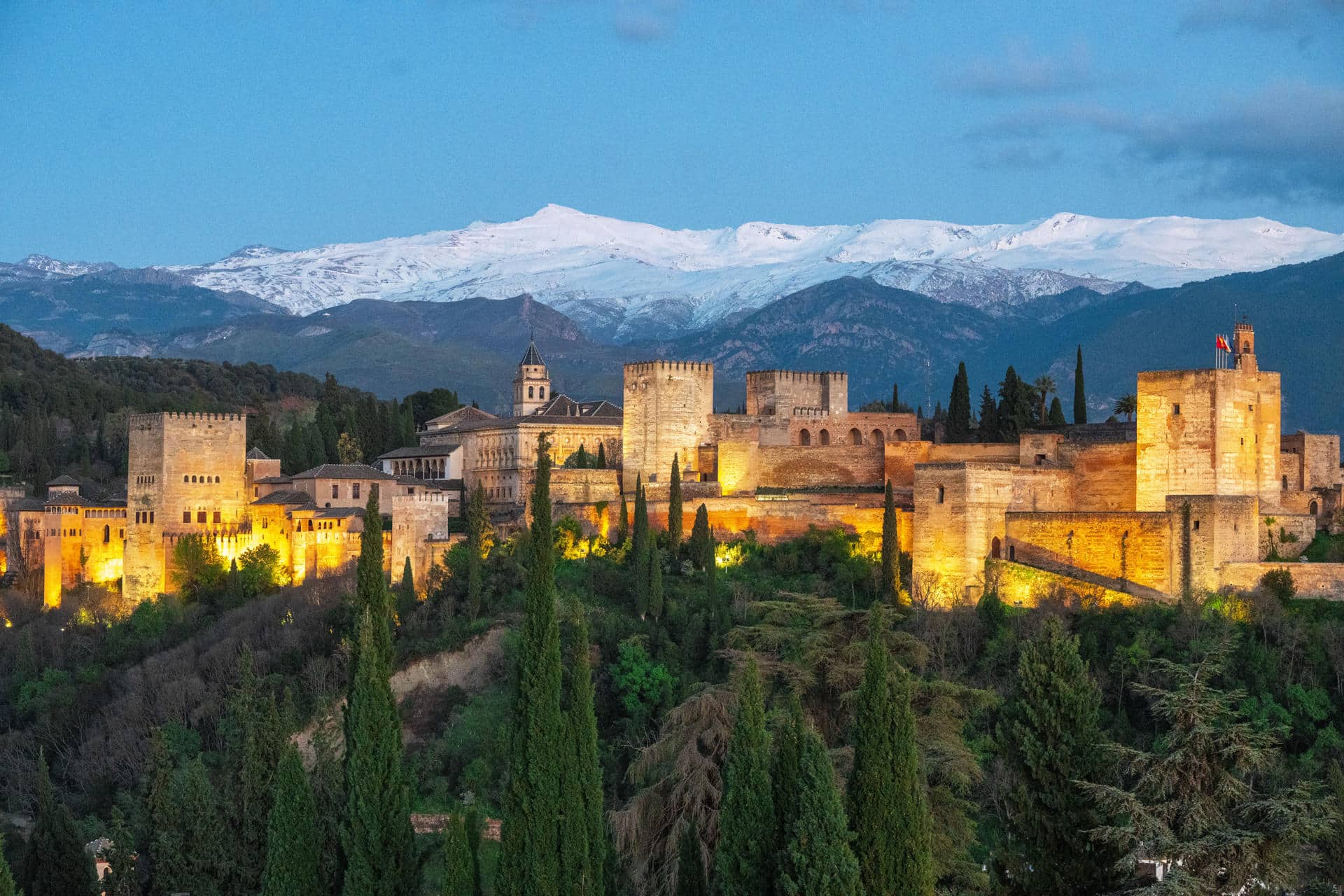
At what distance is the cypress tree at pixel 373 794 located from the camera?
26.1 meters

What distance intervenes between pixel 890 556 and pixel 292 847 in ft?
65.5

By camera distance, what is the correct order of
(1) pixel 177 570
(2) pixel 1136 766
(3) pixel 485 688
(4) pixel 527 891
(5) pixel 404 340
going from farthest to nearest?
1. (5) pixel 404 340
2. (1) pixel 177 570
3. (3) pixel 485 688
4. (4) pixel 527 891
5. (2) pixel 1136 766

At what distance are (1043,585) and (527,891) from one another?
65.4ft

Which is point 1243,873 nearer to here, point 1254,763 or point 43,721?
point 1254,763

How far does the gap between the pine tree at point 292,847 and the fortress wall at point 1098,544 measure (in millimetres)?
20670

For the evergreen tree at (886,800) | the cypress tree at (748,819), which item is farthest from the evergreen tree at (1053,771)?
the cypress tree at (748,819)

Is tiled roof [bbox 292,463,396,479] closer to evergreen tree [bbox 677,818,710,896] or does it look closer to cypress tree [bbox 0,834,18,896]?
cypress tree [bbox 0,834,18,896]

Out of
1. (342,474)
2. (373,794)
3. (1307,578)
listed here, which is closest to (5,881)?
(373,794)

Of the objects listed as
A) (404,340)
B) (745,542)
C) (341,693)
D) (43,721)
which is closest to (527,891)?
(341,693)

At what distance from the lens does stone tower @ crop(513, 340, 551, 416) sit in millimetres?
74250

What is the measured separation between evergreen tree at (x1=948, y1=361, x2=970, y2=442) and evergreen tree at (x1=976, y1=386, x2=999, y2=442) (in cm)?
46

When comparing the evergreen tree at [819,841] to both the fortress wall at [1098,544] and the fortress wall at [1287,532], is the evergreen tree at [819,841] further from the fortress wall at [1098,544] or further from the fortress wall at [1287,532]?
the fortress wall at [1287,532]

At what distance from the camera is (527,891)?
24.8 m

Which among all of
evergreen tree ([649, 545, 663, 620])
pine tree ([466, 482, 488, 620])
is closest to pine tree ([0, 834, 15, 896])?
evergreen tree ([649, 545, 663, 620])
